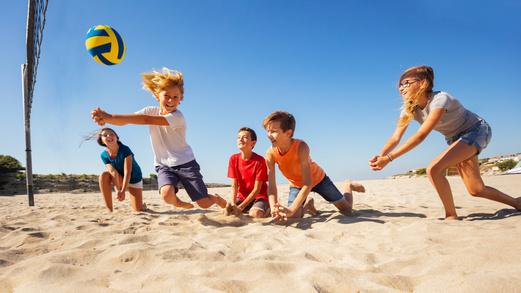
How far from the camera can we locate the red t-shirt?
401cm

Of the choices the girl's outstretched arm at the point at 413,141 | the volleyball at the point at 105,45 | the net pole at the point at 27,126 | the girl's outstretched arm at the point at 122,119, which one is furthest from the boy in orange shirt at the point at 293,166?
the net pole at the point at 27,126

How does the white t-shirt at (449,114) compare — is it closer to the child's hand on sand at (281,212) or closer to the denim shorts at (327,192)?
the denim shorts at (327,192)

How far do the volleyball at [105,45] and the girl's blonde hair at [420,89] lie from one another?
395 centimetres

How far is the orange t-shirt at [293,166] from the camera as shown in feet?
11.5

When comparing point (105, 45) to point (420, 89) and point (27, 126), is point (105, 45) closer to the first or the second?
point (27, 126)

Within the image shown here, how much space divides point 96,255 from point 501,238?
2.85m

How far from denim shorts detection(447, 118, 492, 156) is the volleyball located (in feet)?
15.3

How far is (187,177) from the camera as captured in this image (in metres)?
3.86

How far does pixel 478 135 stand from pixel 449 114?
0.38 m

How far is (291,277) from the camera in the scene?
1613 mm

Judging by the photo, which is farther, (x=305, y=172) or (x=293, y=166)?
(x=293, y=166)

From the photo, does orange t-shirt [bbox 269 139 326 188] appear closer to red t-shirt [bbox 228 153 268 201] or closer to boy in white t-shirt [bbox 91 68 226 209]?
red t-shirt [bbox 228 153 268 201]

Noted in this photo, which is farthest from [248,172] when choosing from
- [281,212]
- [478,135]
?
[478,135]

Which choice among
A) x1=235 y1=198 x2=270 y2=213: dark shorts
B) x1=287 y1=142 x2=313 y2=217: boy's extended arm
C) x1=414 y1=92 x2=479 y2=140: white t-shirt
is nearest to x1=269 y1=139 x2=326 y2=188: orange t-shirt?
x1=287 y1=142 x2=313 y2=217: boy's extended arm
